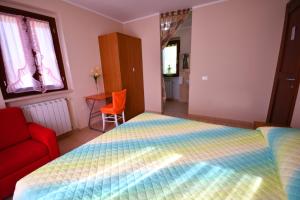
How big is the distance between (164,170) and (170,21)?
3.56 metres

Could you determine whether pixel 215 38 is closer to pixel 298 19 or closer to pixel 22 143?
pixel 298 19

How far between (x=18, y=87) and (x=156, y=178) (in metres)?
2.55

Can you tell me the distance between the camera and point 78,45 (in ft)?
9.32

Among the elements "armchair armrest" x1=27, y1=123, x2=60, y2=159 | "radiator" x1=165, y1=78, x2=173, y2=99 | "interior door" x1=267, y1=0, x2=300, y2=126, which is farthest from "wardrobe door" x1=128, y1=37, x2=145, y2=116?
"interior door" x1=267, y1=0, x2=300, y2=126

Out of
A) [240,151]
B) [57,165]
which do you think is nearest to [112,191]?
[57,165]

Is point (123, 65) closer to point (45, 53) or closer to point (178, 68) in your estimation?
point (45, 53)

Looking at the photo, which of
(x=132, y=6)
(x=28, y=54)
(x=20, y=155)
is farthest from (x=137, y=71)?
(x=20, y=155)

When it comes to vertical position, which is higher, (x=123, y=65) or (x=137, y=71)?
(x=123, y=65)

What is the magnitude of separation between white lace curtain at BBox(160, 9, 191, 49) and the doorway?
1.22 metres

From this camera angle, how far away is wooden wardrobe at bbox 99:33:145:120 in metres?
3.07

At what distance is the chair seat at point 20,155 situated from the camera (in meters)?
1.40

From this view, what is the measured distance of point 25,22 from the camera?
6.98ft

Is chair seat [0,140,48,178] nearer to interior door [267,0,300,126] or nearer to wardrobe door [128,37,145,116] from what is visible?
wardrobe door [128,37,145,116]

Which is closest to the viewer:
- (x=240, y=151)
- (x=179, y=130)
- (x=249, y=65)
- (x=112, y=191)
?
(x=112, y=191)
